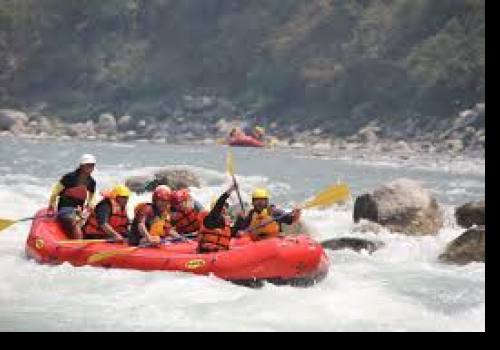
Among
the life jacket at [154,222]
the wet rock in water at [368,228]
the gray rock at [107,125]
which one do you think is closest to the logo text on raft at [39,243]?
the life jacket at [154,222]

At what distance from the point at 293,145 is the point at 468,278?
3082 cm

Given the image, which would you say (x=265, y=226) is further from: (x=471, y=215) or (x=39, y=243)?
(x=471, y=215)

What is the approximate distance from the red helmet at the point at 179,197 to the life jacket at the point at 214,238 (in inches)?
38.3

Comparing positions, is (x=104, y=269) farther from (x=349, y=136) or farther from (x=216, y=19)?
(x=216, y=19)

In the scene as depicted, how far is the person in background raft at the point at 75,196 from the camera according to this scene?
12.6 metres

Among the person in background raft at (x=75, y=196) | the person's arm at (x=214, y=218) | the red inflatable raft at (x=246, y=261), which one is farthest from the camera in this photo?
the person in background raft at (x=75, y=196)

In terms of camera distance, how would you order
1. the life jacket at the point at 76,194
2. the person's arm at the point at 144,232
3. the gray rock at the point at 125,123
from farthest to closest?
the gray rock at the point at 125,123
the life jacket at the point at 76,194
the person's arm at the point at 144,232

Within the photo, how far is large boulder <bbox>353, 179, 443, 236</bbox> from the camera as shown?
15047 millimetres

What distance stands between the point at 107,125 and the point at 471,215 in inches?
1541

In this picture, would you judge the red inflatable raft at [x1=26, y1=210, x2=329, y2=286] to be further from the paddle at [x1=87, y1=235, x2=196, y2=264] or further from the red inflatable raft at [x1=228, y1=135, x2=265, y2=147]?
the red inflatable raft at [x1=228, y1=135, x2=265, y2=147]

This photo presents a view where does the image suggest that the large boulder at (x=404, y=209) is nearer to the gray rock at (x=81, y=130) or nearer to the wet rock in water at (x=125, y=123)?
the gray rock at (x=81, y=130)

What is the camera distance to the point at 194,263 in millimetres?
11016

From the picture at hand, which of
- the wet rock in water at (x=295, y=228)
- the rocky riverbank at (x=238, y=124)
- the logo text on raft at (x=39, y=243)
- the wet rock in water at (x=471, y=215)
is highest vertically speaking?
the rocky riverbank at (x=238, y=124)

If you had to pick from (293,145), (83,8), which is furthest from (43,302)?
(83,8)
